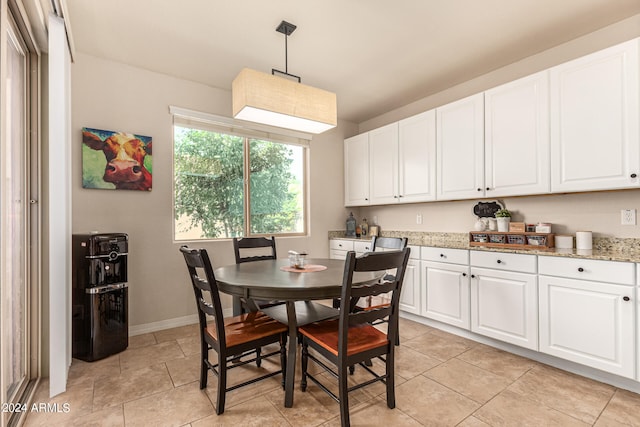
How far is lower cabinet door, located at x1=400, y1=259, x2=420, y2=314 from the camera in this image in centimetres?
342

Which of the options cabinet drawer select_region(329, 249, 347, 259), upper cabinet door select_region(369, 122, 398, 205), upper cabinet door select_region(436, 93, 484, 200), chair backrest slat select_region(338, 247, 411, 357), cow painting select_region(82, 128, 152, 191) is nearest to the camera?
chair backrest slat select_region(338, 247, 411, 357)

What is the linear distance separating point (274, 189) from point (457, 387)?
2981mm

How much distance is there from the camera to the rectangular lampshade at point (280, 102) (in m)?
2.21

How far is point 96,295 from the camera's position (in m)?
2.54

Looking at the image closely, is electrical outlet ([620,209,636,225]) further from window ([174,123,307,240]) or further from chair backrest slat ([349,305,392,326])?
window ([174,123,307,240])

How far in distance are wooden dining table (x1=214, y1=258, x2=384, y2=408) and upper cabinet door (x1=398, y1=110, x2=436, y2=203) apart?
5.87ft

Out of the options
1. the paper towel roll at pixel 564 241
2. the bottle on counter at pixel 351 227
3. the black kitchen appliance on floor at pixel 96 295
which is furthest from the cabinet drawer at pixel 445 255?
the black kitchen appliance on floor at pixel 96 295

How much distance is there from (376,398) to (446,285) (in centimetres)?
153

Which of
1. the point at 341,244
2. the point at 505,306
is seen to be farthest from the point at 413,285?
the point at 341,244

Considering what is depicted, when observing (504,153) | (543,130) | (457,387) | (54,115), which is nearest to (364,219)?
(504,153)

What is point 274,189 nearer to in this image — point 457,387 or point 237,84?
point 237,84

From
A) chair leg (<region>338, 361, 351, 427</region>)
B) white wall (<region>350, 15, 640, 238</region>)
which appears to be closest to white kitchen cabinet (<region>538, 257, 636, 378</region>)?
white wall (<region>350, 15, 640, 238</region>)

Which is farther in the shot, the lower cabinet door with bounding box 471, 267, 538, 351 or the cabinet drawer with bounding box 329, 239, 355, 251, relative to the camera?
Result: the cabinet drawer with bounding box 329, 239, 355, 251

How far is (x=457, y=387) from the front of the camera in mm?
2125
